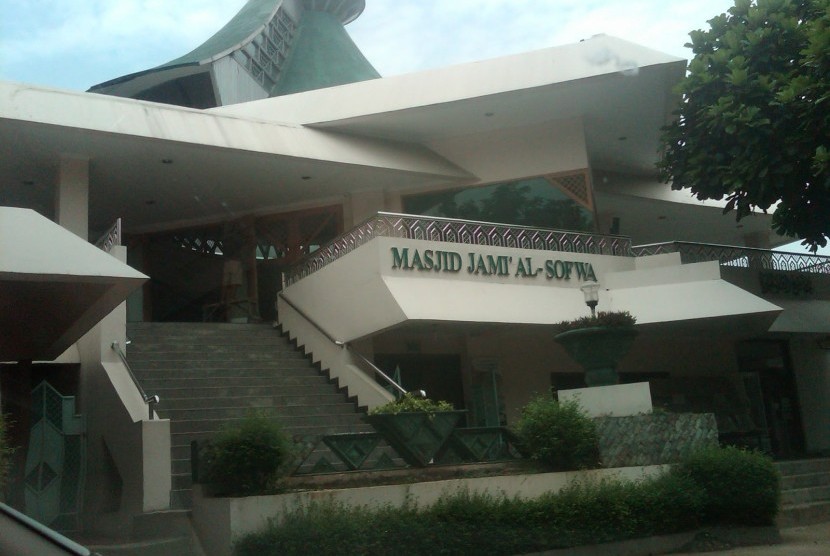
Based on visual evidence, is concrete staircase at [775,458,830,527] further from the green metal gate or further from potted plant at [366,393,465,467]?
the green metal gate

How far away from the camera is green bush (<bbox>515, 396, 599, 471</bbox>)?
32.6 feet

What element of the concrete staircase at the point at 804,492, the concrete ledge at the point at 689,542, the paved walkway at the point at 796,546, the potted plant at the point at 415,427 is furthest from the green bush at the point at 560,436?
the concrete staircase at the point at 804,492

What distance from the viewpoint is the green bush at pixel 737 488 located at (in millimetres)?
9648

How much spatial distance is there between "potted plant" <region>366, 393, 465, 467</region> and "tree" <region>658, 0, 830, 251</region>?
19.4 ft

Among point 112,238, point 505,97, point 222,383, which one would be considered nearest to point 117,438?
point 222,383

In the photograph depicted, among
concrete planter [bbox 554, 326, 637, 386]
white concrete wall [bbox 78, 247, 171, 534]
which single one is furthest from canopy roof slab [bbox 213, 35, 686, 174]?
concrete planter [bbox 554, 326, 637, 386]

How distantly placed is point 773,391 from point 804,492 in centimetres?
844

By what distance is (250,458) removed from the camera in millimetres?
8281

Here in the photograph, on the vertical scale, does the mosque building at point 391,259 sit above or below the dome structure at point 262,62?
below

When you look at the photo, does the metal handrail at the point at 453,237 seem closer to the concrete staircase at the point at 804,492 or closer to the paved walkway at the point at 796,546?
the concrete staircase at the point at 804,492

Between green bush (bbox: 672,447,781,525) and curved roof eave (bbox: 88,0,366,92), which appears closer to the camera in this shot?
green bush (bbox: 672,447,781,525)

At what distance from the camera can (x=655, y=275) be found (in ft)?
51.4

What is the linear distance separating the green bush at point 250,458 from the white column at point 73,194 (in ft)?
24.5

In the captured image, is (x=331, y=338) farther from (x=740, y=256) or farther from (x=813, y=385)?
(x=813, y=385)
